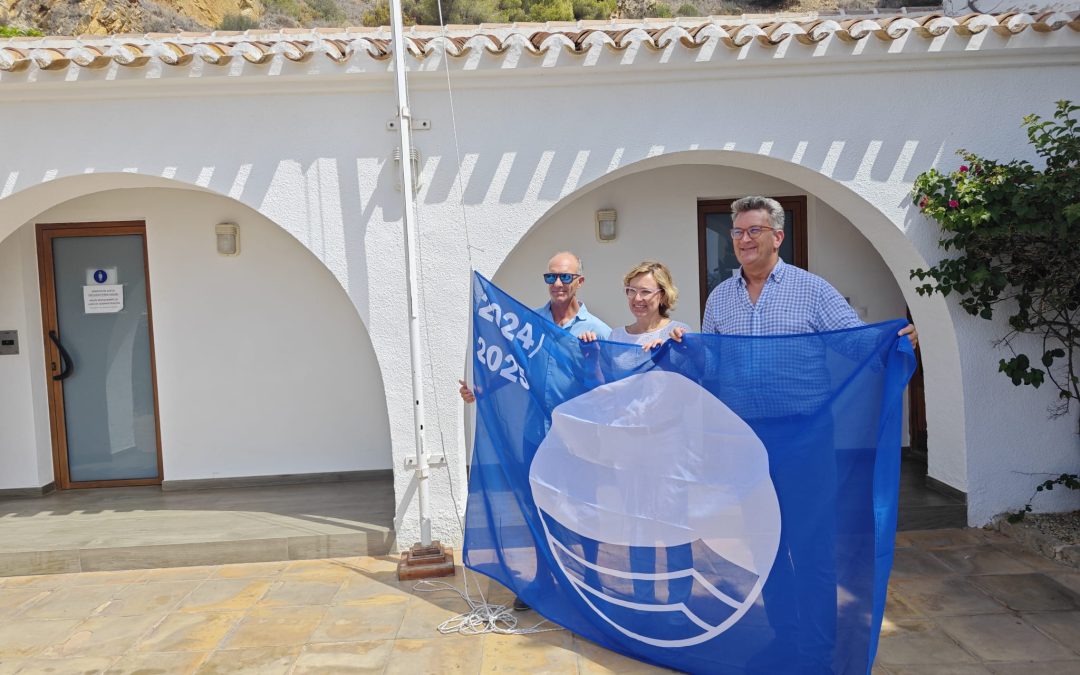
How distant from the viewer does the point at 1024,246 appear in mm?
4617

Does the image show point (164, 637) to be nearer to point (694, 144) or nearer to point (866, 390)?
point (866, 390)

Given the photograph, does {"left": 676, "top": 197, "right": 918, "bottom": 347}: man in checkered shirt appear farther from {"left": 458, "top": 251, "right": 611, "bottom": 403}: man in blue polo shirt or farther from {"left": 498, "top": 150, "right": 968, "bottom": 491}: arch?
{"left": 498, "top": 150, "right": 968, "bottom": 491}: arch

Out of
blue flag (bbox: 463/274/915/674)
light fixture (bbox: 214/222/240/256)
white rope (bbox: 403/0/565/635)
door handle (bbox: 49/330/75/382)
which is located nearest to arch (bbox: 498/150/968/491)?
white rope (bbox: 403/0/565/635)

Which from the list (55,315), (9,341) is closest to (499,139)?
(55,315)

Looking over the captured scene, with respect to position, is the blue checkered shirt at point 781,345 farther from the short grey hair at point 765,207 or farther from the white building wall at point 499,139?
the white building wall at point 499,139

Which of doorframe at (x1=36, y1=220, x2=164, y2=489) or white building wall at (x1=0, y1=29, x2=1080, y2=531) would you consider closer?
white building wall at (x1=0, y1=29, x2=1080, y2=531)

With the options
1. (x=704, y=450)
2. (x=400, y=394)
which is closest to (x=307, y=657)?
(x=400, y=394)

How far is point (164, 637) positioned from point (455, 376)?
84.4 inches

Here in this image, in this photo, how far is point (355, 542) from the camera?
504cm

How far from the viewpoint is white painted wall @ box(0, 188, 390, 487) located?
20.5ft

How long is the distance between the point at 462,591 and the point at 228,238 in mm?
3476

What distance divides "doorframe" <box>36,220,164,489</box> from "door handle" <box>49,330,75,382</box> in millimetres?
34

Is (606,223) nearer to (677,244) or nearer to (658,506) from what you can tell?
(677,244)

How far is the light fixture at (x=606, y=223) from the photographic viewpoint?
6.09m
